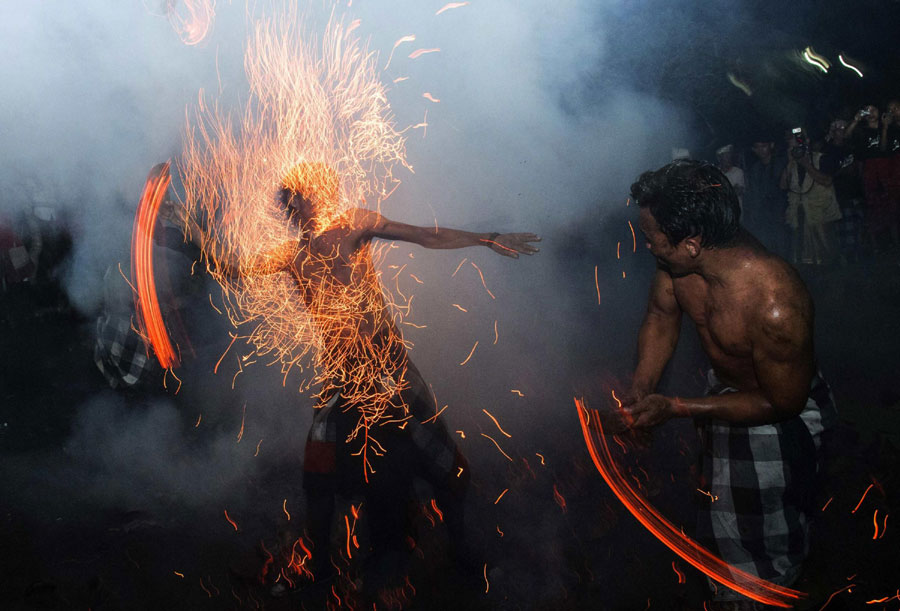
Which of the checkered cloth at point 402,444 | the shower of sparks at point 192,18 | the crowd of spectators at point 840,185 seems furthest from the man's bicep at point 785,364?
the crowd of spectators at point 840,185

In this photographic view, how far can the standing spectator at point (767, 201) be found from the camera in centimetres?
732

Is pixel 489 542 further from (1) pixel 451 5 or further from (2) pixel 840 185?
(2) pixel 840 185

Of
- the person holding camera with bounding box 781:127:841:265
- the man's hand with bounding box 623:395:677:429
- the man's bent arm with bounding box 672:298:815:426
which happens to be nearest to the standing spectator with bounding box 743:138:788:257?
the person holding camera with bounding box 781:127:841:265

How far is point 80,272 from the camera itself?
6086 millimetres

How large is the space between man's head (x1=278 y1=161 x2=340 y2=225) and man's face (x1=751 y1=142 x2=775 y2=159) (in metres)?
6.13

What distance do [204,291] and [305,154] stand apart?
207 cm

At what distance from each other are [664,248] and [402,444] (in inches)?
67.8

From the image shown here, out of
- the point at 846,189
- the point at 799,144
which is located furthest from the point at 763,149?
the point at 846,189

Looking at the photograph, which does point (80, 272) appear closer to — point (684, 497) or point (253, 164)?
point (253, 164)

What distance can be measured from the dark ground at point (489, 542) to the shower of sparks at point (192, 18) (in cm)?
295

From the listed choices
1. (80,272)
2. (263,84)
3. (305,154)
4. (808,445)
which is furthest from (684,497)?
(80,272)

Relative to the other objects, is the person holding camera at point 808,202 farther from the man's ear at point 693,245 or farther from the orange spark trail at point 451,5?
the man's ear at point 693,245

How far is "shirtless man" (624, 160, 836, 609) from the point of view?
6.62 feet

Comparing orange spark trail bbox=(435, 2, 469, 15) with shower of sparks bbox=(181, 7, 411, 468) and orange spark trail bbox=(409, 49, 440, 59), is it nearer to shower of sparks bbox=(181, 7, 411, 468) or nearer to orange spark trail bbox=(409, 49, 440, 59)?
orange spark trail bbox=(409, 49, 440, 59)
